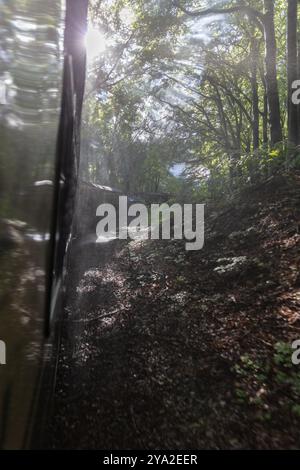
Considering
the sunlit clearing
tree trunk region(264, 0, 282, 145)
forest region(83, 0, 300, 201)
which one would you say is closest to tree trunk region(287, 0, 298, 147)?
forest region(83, 0, 300, 201)

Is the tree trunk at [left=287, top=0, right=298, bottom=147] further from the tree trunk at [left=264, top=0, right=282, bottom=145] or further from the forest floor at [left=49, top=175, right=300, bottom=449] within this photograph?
the forest floor at [left=49, top=175, right=300, bottom=449]

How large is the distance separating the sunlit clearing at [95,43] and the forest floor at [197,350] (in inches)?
408

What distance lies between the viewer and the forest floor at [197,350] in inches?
120

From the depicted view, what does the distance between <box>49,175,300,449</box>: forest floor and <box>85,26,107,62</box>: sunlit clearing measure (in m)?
10.4

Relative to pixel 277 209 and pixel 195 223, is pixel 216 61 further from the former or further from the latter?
pixel 277 209

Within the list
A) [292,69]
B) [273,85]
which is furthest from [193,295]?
[273,85]

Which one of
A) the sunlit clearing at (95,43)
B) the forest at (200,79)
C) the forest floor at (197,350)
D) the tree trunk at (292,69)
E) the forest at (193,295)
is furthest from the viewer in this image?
the sunlit clearing at (95,43)

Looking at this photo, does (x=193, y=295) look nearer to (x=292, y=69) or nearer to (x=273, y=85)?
(x=292, y=69)

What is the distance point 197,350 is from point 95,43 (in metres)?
13.4

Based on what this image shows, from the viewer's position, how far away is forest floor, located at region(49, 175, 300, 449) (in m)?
3.04

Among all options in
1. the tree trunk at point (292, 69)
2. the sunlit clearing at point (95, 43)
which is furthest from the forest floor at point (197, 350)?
the sunlit clearing at point (95, 43)

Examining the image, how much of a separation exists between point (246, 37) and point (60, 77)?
605 inches

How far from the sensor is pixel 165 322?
5.02 m

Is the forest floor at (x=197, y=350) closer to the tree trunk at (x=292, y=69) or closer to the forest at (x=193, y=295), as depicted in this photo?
the forest at (x=193, y=295)
